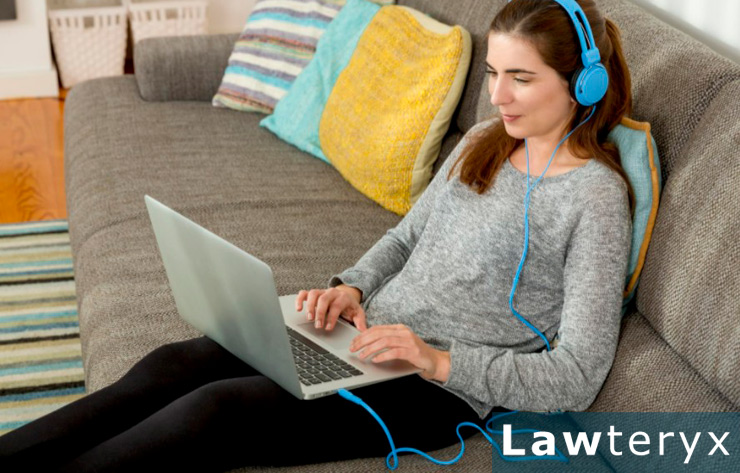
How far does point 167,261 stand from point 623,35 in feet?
2.81

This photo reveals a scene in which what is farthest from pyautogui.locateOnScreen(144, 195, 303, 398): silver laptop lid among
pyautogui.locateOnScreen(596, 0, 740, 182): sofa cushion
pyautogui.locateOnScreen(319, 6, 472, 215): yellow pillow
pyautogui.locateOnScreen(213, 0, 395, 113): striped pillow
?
pyautogui.locateOnScreen(213, 0, 395, 113): striped pillow

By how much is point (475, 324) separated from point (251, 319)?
1.22ft

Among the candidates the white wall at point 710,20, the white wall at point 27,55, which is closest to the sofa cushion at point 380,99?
the white wall at point 710,20

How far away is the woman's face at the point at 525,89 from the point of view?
4.67 ft

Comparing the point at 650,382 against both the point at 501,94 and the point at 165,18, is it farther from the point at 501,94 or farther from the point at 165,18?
the point at 165,18

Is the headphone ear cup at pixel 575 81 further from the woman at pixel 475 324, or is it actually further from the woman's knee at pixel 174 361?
the woman's knee at pixel 174 361

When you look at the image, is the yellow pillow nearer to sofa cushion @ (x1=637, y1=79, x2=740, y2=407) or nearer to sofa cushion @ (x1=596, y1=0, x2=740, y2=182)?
sofa cushion @ (x1=596, y1=0, x2=740, y2=182)

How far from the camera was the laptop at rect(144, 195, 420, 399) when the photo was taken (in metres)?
1.27

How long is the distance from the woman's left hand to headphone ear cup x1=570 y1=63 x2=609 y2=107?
0.42 m

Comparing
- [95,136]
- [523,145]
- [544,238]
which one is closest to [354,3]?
[95,136]

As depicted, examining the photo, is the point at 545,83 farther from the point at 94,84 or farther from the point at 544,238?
the point at 94,84

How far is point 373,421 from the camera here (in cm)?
139

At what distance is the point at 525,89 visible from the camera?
1.43m

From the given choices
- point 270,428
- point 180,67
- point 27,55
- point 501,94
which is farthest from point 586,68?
point 27,55
